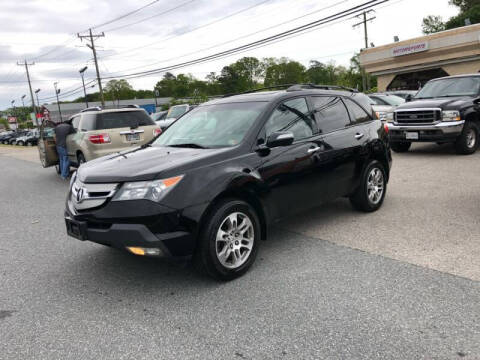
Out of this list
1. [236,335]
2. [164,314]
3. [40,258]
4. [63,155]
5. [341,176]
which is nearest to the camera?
[236,335]

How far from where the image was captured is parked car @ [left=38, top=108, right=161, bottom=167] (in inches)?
375

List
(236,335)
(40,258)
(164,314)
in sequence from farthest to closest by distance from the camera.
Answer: (40,258), (164,314), (236,335)

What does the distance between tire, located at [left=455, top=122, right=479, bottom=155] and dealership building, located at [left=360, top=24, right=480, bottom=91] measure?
23799 mm

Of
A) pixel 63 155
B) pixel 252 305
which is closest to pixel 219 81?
pixel 63 155

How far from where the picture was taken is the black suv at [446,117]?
32.2ft

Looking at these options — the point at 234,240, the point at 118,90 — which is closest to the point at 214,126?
the point at 234,240

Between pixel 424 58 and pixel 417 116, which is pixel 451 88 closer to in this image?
pixel 417 116

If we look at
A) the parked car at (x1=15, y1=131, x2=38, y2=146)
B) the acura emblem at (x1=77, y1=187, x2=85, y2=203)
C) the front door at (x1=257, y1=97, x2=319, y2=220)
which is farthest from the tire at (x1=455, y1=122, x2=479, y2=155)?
the parked car at (x1=15, y1=131, x2=38, y2=146)

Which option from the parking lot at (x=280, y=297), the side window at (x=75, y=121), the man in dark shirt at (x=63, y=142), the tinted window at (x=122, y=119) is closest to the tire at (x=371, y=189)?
the parking lot at (x=280, y=297)

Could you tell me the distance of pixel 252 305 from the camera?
3.38 meters

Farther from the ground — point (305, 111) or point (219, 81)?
point (219, 81)

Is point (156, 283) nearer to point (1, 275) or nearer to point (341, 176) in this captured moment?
point (1, 275)

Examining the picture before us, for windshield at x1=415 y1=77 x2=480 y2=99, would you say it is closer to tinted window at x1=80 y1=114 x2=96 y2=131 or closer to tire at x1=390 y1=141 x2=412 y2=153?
tire at x1=390 y1=141 x2=412 y2=153

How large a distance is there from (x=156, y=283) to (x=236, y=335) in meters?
1.23
